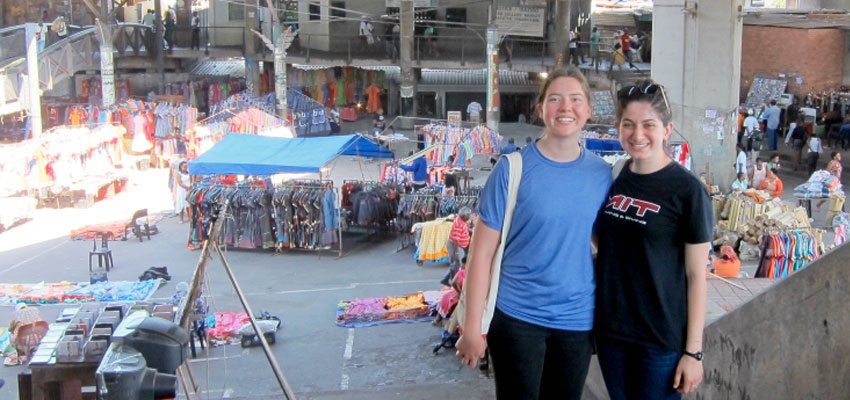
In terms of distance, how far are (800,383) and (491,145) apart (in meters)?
17.3

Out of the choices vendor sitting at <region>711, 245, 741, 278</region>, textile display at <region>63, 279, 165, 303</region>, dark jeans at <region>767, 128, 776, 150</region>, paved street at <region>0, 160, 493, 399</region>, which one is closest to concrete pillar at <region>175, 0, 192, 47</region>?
paved street at <region>0, 160, 493, 399</region>

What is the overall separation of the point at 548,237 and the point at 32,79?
22508 millimetres

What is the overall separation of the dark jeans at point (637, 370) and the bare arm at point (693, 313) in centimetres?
4

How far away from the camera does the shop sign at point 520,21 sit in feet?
85.7

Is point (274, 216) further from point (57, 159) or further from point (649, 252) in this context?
point (649, 252)

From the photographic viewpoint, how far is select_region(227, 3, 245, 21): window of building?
34375 millimetres

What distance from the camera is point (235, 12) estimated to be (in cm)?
3456

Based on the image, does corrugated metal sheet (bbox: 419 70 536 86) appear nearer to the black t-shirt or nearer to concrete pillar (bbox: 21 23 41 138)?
concrete pillar (bbox: 21 23 41 138)

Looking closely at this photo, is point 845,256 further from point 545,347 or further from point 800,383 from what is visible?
point 545,347

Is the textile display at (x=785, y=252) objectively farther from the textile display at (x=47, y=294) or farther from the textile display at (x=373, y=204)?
the textile display at (x=47, y=294)

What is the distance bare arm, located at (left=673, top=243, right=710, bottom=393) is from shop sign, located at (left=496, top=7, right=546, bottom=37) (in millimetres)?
22966

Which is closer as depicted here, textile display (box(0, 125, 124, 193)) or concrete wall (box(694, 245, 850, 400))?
concrete wall (box(694, 245, 850, 400))

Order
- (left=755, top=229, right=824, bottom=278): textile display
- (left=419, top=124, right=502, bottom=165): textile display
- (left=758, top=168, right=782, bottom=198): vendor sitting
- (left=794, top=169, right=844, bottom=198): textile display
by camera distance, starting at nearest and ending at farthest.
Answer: (left=755, top=229, right=824, bottom=278): textile display, (left=794, top=169, right=844, bottom=198): textile display, (left=758, top=168, right=782, bottom=198): vendor sitting, (left=419, top=124, right=502, bottom=165): textile display

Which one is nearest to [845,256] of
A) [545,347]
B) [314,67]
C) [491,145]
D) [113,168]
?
[545,347]
